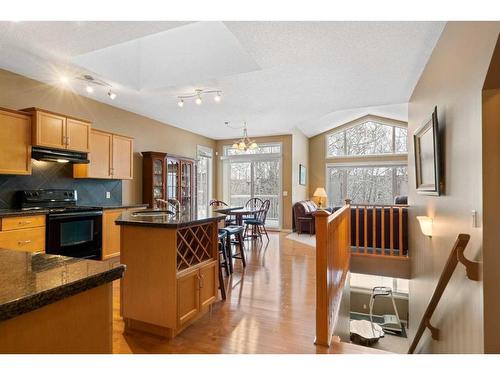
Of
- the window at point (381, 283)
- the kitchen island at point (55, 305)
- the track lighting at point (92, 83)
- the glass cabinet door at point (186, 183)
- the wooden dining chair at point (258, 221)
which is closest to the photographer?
the kitchen island at point (55, 305)

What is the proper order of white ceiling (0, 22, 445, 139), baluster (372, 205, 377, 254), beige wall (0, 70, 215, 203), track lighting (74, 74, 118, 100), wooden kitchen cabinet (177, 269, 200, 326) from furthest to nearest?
baluster (372, 205, 377, 254) → track lighting (74, 74, 118, 100) → beige wall (0, 70, 215, 203) → white ceiling (0, 22, 445, 139) → wooden kitchen cabinet (177, 269, 200, 326)

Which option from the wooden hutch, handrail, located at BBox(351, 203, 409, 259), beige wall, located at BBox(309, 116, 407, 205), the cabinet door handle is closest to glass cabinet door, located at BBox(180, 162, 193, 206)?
the wooden hutch

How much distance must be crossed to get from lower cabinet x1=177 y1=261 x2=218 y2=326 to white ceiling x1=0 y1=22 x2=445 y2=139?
2268 mm

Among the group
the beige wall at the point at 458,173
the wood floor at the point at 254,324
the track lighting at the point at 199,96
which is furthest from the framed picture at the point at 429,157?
the track lighting at the point at 199,96

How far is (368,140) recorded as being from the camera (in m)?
8.95

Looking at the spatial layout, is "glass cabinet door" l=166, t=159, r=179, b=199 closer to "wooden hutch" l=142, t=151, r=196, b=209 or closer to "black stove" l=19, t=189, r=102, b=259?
"wooden hutch" l=142, t=151, r=196, b=209

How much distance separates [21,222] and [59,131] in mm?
1324

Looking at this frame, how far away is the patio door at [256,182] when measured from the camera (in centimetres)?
816

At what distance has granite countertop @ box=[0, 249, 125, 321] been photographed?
2.25ft

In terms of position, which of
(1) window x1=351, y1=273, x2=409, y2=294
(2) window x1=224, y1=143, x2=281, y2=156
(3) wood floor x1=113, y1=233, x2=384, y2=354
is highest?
(2) window x1=224, y1=143, x2=281, y2=156

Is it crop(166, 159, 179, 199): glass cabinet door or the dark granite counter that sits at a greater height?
crop(166, 159, 179, 199): glass cabinet door

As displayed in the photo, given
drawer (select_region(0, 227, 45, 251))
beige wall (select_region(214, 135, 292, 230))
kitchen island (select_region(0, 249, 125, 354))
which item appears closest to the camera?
kitchen island (select_region(0, 249, 125, 354))

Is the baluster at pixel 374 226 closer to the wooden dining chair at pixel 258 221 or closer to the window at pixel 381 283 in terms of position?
the window at pixel 381 283

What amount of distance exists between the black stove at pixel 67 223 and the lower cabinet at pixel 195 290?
7.03 feet
